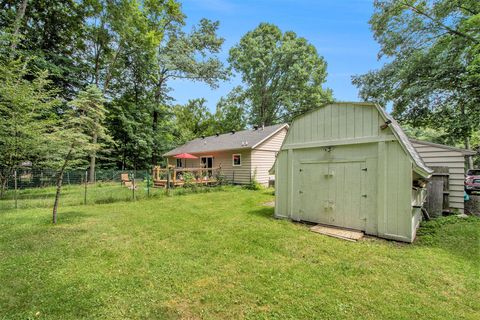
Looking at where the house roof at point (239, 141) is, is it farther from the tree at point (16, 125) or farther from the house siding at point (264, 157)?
the tree at point (16, 125)

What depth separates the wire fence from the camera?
345 inches

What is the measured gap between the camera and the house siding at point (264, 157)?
50.1ft

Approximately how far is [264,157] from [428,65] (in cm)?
1095

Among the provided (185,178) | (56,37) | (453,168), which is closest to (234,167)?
(185,178)

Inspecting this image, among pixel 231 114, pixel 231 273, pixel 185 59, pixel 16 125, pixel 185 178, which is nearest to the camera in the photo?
pixel 231 273

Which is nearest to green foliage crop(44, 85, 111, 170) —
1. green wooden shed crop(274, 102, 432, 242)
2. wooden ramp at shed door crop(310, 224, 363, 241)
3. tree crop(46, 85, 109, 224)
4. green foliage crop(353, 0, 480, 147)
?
tree crop(46, 85, 109, 224)

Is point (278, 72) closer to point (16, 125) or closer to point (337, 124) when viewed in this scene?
point (337, 124)

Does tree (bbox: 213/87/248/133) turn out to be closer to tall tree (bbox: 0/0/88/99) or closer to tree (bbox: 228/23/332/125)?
tree (bbox: 228/23/332/125)

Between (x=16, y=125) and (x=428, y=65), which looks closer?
(x=16, y=125)

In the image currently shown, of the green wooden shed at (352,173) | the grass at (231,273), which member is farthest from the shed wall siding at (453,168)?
the green wooden shed at (352,173)

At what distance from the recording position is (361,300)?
2773 mm

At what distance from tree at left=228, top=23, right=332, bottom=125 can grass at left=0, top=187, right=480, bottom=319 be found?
24.1 meters

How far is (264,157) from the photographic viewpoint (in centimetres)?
1606

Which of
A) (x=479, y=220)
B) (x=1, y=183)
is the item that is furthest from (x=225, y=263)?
(x=1, y=183)
